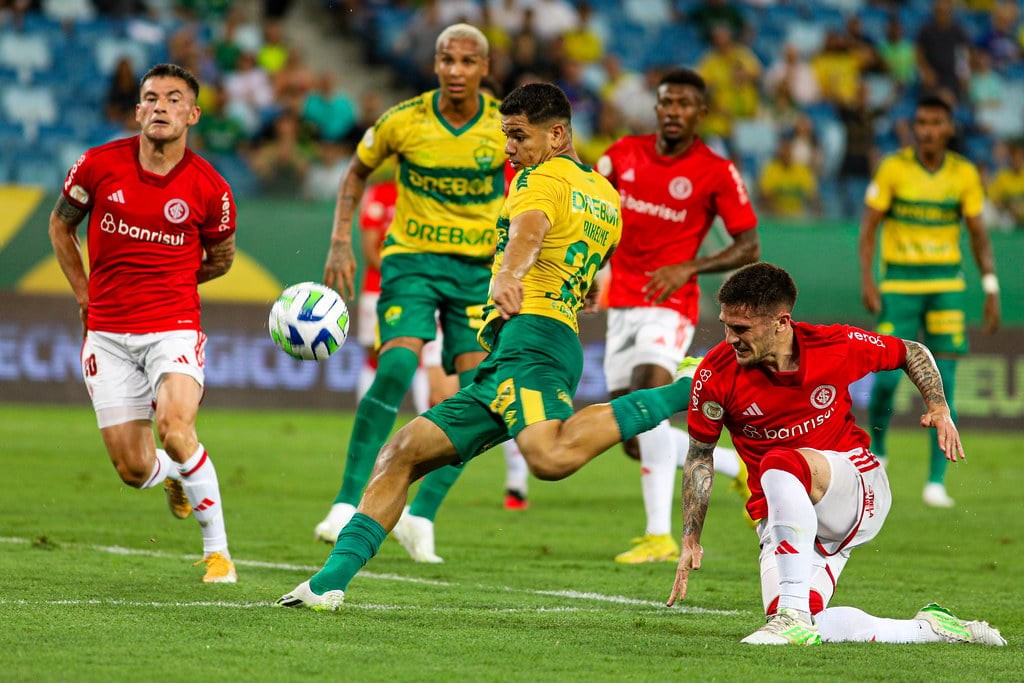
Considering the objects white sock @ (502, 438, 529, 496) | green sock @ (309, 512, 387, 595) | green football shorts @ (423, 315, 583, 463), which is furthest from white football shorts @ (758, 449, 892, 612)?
white sock @ (502, 438, 529, 496)

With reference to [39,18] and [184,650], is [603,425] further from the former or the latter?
[39,18]

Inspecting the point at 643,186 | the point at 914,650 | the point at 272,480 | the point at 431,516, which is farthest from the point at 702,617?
the point at 272,480

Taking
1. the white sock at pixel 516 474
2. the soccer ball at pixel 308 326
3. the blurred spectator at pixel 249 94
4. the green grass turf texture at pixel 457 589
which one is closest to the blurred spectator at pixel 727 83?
the blurred spectator at pixel 249 94

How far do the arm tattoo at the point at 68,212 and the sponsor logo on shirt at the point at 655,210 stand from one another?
347 centimetres

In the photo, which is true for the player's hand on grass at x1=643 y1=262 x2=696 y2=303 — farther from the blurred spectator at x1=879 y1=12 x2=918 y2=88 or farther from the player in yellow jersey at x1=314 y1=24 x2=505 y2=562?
the blurred spectator at x1=879 y1=12 x2=918 y2=88

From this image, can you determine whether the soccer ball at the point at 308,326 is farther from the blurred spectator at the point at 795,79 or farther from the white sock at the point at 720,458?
the blurred spectator at the point at 795,79

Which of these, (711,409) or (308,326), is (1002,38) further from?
(711,409)

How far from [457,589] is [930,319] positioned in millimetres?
5878

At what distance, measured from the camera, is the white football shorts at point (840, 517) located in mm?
5887

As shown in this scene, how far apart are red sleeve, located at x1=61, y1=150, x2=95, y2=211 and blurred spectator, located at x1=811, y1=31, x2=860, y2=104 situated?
1605cm

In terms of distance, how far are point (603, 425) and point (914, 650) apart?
1.46 m

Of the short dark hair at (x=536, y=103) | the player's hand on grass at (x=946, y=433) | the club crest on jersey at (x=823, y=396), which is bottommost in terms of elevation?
the player's hand on grass at (x=946, y=433)

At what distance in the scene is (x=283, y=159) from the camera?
16.8 metres

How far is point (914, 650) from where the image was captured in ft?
18.9
